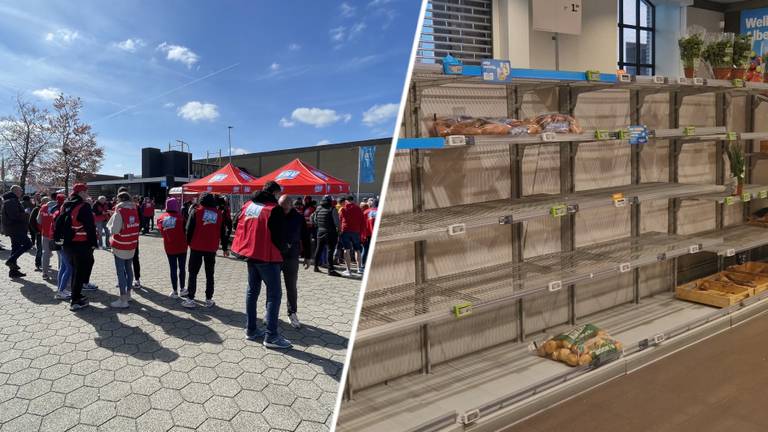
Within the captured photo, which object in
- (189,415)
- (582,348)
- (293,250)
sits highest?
(293,250)

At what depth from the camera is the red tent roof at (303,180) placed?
6.15ft

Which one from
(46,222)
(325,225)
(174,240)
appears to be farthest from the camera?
(325,225)

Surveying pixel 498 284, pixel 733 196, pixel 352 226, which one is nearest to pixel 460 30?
pixel 498 284

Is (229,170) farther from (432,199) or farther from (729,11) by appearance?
(729,11)

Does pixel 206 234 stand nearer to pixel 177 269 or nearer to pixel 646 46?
pixel 177 269

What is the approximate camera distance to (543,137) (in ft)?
8.26

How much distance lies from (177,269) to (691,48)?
11.7 feet

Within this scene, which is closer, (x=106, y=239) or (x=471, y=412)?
(x=471, y=412)

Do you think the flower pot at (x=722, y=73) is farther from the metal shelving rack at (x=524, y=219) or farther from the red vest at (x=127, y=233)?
the red vest at (x=127, y=233)

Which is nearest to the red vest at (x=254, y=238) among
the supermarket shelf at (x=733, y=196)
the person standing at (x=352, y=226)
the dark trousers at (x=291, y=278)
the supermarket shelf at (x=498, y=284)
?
the dark trousers at (x=291, y=278)

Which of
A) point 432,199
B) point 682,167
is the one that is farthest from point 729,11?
point 432,199

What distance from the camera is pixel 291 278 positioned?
8.70ft

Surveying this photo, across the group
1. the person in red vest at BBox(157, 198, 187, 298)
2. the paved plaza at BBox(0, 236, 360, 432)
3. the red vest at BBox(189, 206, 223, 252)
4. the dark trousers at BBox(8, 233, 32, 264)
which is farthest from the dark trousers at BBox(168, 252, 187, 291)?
the dark trousers at BBox(8, 233, 32, 264)

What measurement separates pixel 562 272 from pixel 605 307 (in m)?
0.99
